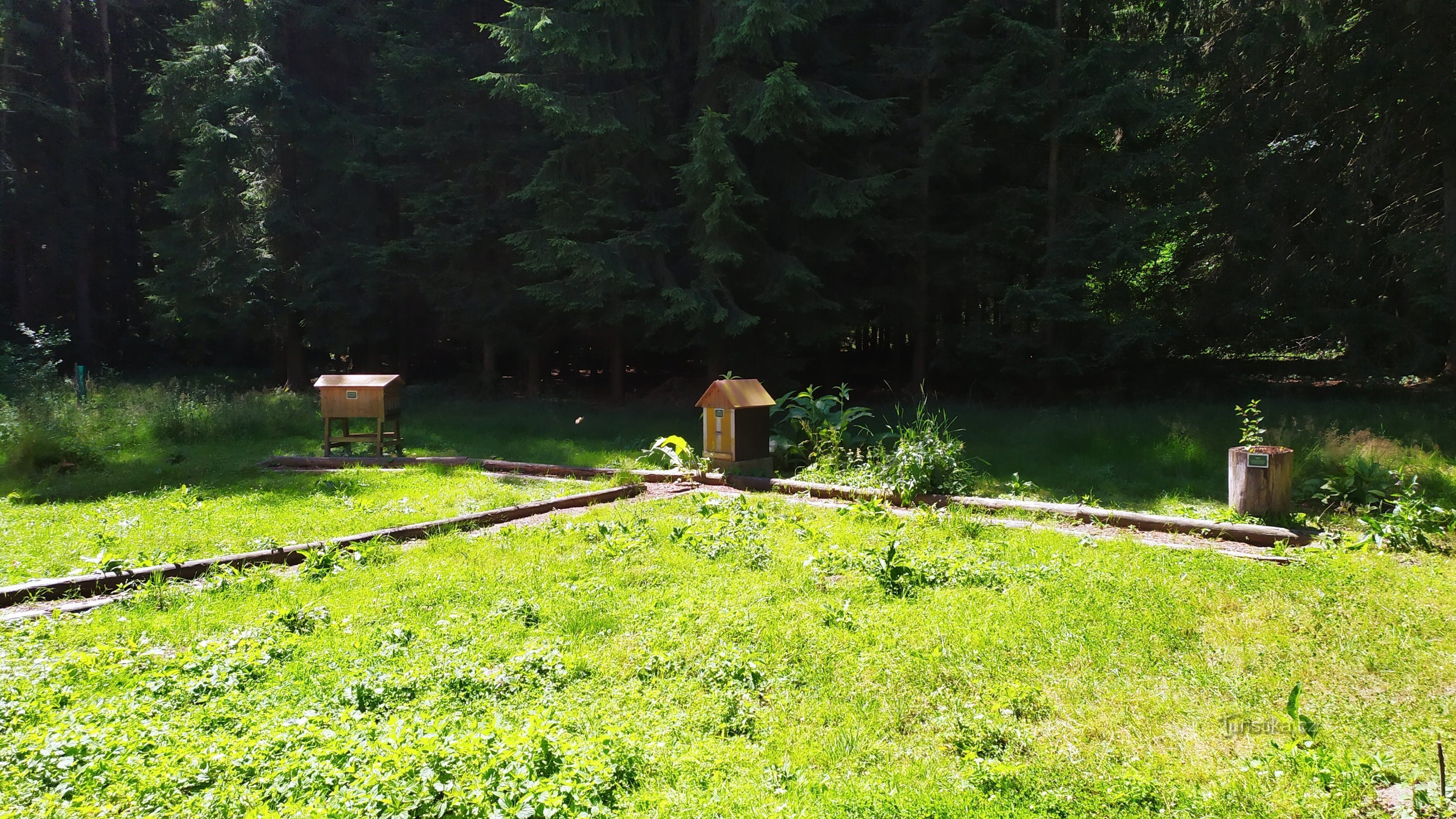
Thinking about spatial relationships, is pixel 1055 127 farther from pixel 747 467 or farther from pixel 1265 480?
pixel 1265 480

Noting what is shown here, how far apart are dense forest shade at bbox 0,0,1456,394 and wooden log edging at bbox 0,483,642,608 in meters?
7.27

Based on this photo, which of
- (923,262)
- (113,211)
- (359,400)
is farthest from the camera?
(113,211)

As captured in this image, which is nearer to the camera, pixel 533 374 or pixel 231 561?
pixel 231 561

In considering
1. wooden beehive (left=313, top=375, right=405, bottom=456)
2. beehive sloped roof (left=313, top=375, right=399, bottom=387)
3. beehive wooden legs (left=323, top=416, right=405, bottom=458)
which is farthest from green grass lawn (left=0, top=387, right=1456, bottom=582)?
beehive sloped roof (left=313, top=375, right=399, bottom=387)

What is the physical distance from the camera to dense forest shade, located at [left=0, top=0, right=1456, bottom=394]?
49.5 feet

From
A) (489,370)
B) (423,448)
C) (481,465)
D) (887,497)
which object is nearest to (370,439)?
(423,448)

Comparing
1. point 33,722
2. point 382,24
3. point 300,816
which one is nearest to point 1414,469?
point 300,816

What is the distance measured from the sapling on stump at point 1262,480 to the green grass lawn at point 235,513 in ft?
20.3

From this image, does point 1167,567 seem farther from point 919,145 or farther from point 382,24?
point 382,24

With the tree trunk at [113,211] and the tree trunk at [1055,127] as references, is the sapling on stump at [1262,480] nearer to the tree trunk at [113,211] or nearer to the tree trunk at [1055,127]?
the tree trunk at [1055,127]

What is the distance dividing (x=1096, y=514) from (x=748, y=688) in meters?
4.55

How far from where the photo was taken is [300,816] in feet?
9.02

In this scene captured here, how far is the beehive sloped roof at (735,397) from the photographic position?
9.90 metres

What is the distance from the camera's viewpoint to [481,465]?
36.1ft
